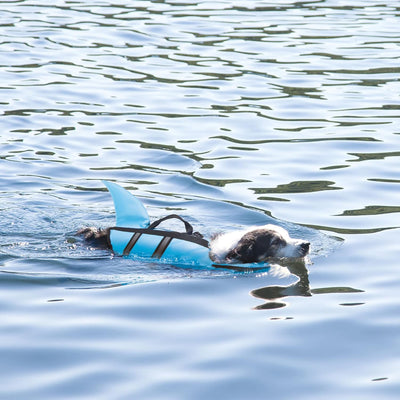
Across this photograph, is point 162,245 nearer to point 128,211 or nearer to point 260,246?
point 128,211

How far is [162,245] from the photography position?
325 inches

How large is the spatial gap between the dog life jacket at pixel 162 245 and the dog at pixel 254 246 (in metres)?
0.13

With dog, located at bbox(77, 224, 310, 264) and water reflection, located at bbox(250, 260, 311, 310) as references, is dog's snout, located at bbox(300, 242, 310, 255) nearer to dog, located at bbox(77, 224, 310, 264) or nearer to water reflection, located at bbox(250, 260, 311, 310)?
dog, located at bbox(77, 224, 310, 264)

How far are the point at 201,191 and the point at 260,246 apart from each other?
2211 mm

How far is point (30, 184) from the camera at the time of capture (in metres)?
10.6

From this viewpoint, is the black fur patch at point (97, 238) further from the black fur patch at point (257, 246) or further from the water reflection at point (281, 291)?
the water reflection at point (281, 291)

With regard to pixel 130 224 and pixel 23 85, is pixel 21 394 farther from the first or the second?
pixel 23 85

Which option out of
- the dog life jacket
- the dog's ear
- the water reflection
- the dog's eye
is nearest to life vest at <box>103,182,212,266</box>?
the dog life jacket

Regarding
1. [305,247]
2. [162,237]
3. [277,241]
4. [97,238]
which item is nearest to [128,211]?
[97,238]

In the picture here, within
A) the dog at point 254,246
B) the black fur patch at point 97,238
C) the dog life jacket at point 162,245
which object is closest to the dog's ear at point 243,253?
the dog at point 254,246

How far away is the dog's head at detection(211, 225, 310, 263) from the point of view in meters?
8.27

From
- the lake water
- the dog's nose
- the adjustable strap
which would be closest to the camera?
the lake water

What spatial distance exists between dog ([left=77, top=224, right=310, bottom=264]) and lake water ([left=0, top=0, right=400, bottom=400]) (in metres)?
0.19

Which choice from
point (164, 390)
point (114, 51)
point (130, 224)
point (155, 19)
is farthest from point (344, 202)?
point (155, 19)
